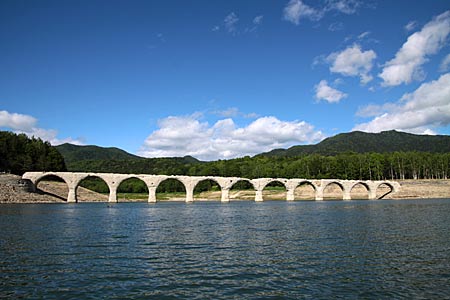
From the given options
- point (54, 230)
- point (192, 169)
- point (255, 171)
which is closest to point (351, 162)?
point (255, 171)

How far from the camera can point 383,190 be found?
94000mm

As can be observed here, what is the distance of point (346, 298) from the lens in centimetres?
1006

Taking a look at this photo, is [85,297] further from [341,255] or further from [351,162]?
[351,162]

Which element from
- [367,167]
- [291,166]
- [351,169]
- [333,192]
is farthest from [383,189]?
[291,166]

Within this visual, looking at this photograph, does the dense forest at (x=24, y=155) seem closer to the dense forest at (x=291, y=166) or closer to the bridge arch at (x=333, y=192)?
the dense forest at (x=291, y=166)

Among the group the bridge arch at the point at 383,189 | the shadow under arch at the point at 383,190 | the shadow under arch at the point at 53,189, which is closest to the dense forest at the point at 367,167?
Result: the shadow under arch at the point at 383,190

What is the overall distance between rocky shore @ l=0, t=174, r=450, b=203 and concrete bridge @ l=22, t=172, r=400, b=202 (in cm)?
201

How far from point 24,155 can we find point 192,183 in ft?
126

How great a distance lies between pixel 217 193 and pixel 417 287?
307ft

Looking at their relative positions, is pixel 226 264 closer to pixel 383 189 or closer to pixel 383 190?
pixel 383 190

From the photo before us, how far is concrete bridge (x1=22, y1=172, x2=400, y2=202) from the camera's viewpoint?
63125 millimetres

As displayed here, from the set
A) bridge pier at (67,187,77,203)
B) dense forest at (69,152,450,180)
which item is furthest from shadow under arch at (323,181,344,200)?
bridge pier at (67,187,77,203)

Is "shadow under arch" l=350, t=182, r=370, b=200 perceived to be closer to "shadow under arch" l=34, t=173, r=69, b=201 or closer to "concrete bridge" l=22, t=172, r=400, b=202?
"concrete bridge" l=22, t=172, r=400, b=202

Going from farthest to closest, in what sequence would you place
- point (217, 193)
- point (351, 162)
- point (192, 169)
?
1. point (192, 169)
2. point (351, 162)
3. point (217, 193)
